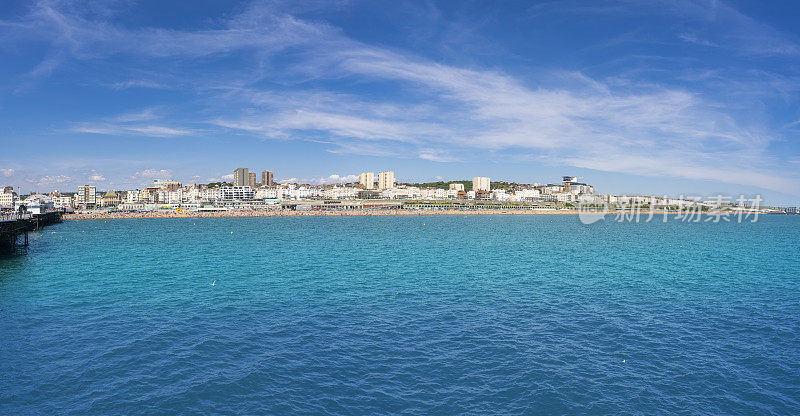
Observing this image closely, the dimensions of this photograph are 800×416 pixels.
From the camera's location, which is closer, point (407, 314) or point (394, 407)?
point (394, 407)

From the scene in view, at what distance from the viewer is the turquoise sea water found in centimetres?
1437

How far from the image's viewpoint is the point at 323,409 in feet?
45.0

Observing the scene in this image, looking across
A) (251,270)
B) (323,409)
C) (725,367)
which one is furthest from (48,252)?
(725,367)

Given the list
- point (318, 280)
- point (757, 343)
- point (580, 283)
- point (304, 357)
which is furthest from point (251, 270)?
point (757, 343)

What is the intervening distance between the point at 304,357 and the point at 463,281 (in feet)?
61.2

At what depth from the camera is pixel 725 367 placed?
17109mm

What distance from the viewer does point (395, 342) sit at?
764 inches

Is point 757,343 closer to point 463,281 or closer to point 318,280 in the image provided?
point 463,281

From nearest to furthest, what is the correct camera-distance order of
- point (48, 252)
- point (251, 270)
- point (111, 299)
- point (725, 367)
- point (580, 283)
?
point (725, 367), point (111, 299), point (580, 283), point (251, 270), point (48, 252)

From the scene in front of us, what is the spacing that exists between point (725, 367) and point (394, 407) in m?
12.7

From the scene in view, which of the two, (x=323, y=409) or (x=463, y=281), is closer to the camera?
(x=323, y=409)

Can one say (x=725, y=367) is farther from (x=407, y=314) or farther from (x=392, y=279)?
(x=392, y=279)

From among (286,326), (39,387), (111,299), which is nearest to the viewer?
(39,387)

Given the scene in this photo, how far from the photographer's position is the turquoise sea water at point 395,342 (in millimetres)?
14367
